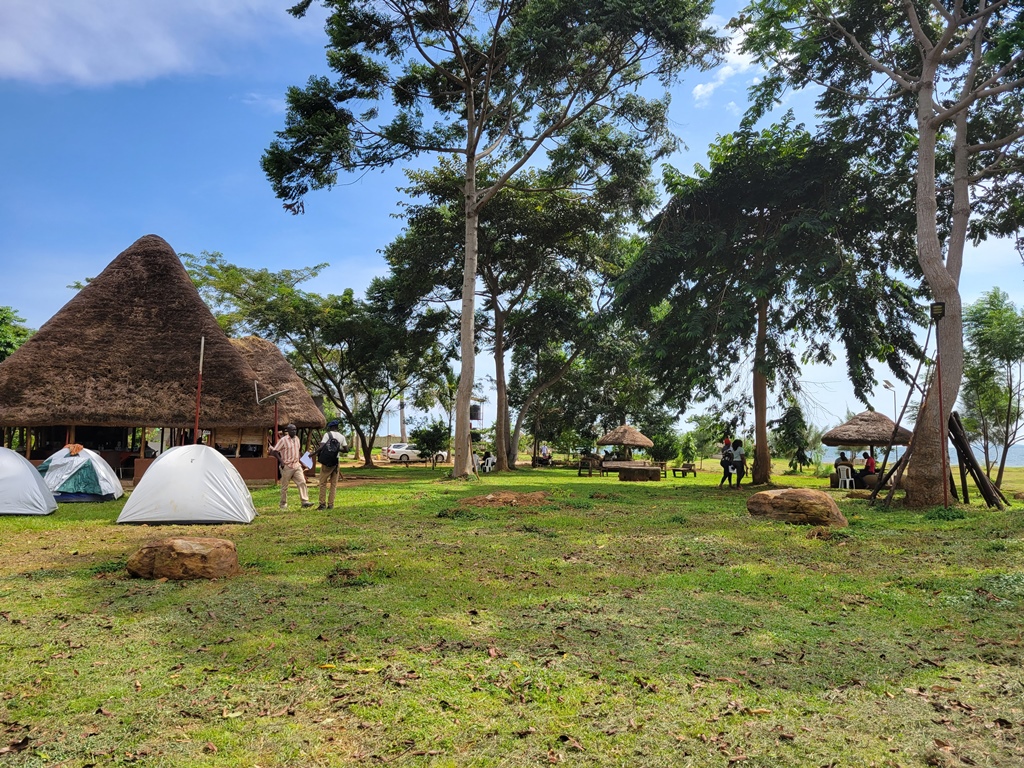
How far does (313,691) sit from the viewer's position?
4.11m

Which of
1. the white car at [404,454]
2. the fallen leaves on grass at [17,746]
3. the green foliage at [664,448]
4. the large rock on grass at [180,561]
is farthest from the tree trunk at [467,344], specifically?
the white car at [404,454]

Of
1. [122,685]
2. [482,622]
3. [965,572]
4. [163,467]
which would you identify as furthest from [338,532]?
[965,572]

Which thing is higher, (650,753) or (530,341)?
(530,341)

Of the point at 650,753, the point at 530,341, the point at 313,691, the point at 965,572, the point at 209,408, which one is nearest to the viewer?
the point at 650,753

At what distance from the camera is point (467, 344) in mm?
22188

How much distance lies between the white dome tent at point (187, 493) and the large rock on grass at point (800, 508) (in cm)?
971

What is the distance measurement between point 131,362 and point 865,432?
26.4 meters

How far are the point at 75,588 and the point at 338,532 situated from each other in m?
4.21

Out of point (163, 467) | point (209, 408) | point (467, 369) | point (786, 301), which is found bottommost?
point (163, 467)

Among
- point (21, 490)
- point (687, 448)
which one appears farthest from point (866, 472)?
point (21, 490)

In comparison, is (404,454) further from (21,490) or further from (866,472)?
(21,490)

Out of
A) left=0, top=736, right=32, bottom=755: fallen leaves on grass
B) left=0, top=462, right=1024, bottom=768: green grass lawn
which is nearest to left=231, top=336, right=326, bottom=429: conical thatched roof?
left=0, top=462, right=1024, bottom=768: green grass lawn

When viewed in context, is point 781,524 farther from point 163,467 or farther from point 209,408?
point 209,408

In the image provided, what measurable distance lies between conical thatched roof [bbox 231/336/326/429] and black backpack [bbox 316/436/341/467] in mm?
11806
